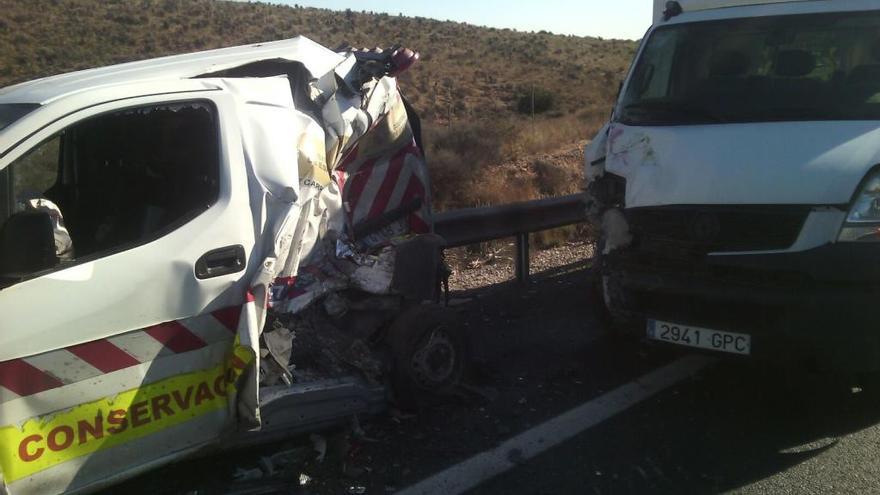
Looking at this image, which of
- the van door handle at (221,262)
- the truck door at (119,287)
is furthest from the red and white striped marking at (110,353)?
the van door handle at (221,262)

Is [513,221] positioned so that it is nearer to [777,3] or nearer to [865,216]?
[777,3]

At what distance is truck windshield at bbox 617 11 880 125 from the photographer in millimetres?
4801

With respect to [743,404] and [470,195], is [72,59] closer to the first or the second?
[470,195]

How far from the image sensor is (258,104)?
3963 millimetres

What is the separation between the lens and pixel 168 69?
3916 millimetres

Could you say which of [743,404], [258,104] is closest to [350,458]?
[258,104]

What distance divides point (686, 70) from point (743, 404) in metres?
2.36

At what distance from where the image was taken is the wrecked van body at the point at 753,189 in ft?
13.5

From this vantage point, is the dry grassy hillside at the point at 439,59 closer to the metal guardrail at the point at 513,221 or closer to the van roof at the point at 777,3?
the metal guardrail at the point at 513,221

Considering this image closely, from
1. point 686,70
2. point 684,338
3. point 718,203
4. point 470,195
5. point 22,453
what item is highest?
point 686,70

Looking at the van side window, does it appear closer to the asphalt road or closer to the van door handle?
the van door handle

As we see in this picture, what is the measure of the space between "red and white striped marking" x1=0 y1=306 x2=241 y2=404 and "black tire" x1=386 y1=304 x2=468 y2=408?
107 cm

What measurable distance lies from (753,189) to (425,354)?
201cm

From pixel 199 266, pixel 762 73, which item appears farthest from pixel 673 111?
pixel 199 266
